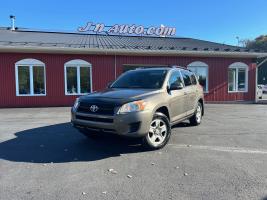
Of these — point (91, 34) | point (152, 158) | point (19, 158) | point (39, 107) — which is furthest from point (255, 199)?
point (91, 34)

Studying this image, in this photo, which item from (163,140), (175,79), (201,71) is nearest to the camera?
(163,140)

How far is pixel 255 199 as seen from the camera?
11.5 feet

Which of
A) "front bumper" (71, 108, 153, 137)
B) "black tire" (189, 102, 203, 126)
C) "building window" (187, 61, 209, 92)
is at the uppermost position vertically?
"building window" (187, 61, 209, 92)

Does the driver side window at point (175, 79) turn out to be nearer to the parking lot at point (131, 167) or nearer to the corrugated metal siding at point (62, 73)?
the parking lot at point (131, 167)

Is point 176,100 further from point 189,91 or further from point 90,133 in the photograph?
point 90,133

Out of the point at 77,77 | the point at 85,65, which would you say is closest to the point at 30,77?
the point at 77,77

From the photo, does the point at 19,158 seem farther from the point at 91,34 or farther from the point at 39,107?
the point at 91,34

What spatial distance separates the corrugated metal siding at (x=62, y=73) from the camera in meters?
15.3

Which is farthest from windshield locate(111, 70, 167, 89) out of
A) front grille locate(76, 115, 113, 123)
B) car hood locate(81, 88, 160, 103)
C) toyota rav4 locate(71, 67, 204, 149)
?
front grille locate(76, 115, 113, 123)

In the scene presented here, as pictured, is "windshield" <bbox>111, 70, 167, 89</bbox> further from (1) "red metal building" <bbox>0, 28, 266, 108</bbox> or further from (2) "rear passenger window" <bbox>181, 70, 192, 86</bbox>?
(1) "red metal building" <bbox>0, 28, 266, 108</bbox>

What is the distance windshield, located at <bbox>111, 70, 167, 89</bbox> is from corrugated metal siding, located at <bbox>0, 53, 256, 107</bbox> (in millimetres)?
9393

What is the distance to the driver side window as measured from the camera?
6.78 meters

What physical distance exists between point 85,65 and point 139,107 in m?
11.5

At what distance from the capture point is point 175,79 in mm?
7137
